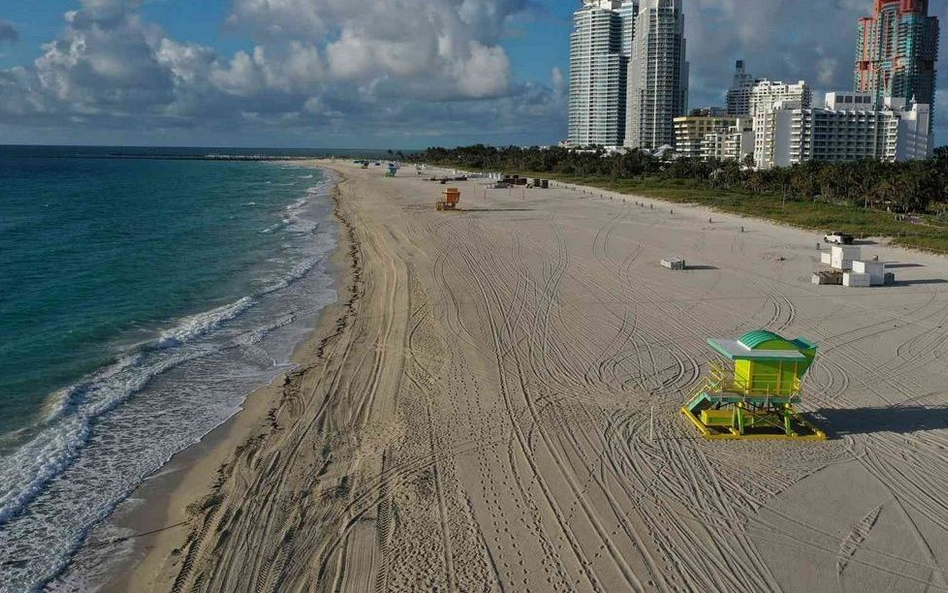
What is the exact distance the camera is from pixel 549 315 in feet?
64.6

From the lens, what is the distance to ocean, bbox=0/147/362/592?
10.6m

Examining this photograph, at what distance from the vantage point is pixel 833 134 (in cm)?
10006

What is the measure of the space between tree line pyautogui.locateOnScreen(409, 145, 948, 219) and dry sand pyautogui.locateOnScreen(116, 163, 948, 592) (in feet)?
121

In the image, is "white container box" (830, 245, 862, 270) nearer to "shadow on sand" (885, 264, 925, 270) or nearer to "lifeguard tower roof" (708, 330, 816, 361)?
"shadow on sand" (885, 264, 925, 270)

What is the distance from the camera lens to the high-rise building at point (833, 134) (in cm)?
9875

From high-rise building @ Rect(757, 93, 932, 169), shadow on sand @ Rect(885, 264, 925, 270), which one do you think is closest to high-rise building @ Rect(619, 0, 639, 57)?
high-rise building @ Rect(757, 93, 932, 169)

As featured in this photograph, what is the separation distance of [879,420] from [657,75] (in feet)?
459

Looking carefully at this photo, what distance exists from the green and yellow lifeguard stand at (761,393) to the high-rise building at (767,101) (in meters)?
97.4

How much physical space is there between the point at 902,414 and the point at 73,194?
247 feet

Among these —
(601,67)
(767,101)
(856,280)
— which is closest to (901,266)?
(856,280)

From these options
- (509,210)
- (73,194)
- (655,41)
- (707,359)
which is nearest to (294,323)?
(707,359)

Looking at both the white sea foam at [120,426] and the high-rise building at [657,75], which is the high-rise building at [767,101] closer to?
the high-rise building at [657,75]

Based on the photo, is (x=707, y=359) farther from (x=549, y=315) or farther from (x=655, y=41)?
(x=655, y=41)

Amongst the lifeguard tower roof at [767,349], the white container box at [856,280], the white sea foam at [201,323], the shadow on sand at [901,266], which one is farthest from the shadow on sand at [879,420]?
the shadow on sand at [901,266]
